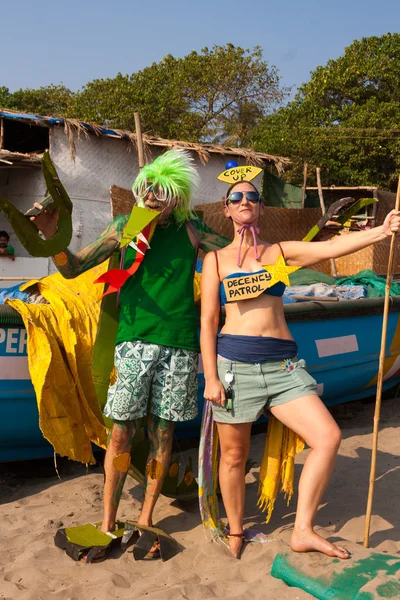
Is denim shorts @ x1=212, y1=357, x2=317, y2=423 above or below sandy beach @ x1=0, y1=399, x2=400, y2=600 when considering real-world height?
above

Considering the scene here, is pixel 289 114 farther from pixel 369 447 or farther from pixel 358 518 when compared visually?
pixel 358 518

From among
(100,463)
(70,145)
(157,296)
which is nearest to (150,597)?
(157,296)

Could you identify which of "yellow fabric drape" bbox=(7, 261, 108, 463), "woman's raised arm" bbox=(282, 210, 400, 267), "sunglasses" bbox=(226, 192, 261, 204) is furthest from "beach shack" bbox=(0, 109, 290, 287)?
"woman's raised arm" bbox=(282, 210, 400, 267)

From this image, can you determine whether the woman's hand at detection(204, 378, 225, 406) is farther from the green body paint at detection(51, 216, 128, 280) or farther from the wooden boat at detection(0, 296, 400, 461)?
the wooden boat at detection(0, 296, 400, 461)

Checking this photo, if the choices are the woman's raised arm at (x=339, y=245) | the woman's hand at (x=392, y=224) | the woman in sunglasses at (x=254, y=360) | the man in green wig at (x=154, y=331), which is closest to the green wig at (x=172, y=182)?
the man in green wig at (x=154, y=331)

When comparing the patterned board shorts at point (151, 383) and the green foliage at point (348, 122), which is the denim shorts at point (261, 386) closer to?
the patterned board shorts at point (151, 383)

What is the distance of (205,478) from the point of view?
3395mm

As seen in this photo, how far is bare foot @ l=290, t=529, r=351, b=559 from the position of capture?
2.91 metres

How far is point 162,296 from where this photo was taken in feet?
10.7

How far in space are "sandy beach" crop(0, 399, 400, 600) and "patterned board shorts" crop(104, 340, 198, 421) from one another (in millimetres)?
737

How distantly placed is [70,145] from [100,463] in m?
9.11

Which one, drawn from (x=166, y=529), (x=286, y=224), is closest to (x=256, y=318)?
(x=166, y=529)

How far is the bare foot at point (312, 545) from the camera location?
9.55 ft

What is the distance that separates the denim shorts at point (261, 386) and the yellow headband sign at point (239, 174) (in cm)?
96
